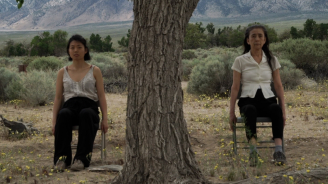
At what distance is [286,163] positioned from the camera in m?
4.40

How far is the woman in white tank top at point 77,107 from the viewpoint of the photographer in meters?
4.43

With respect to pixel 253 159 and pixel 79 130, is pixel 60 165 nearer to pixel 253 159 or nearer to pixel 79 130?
pixel 79 130

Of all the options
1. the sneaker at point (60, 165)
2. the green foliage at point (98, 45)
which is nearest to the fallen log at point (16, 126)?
the sneaker at point (60, 165)

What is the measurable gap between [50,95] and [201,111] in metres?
4.20

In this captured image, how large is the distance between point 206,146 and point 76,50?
7.30 ft

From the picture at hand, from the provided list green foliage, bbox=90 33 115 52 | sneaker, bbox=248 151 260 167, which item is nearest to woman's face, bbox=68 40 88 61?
sneaker, bbox=248 151 260 167

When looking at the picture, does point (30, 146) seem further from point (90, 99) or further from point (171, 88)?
point (171, 88)

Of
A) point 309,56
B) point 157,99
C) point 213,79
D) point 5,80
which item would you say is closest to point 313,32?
point 309,56

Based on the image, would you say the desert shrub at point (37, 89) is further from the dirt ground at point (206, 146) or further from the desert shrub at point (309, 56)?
the desert shrub at point (309, 56)

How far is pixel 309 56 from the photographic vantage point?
582 inches

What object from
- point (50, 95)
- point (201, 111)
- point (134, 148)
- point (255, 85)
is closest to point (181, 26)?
point (134, 148)

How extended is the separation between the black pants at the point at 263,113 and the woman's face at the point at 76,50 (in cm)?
183

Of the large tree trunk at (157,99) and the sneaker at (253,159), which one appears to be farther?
the sneaker at (253,159)

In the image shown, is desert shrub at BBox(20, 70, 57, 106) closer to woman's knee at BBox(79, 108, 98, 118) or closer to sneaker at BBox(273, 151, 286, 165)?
woman's knee at BBox(79, 108, 98, 118)
